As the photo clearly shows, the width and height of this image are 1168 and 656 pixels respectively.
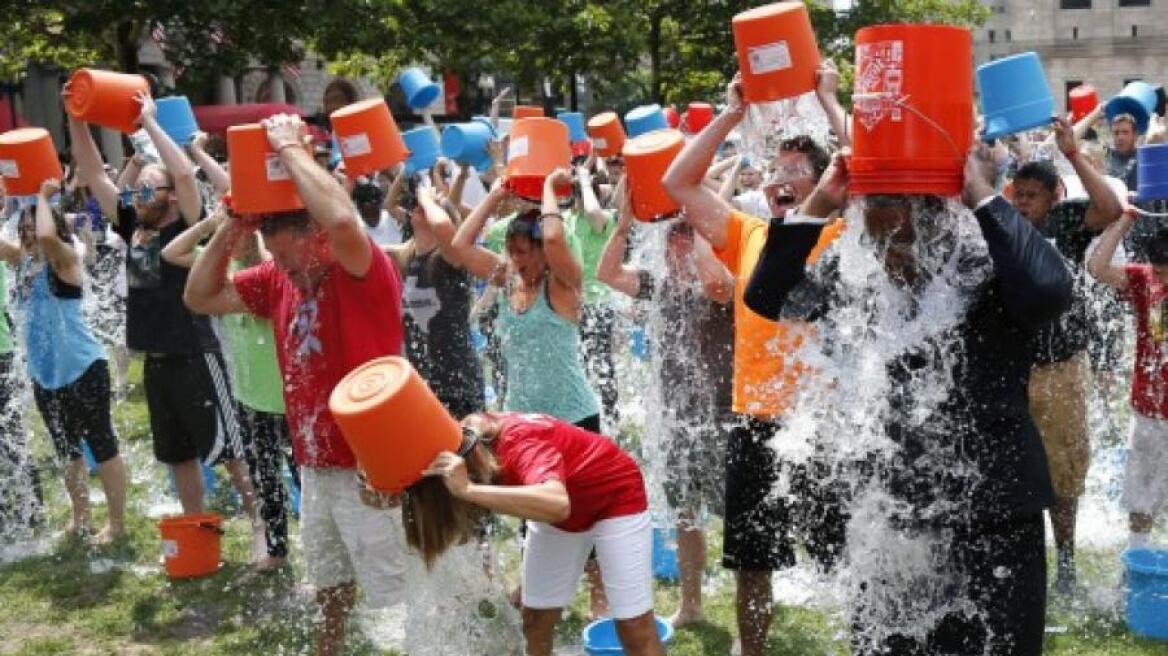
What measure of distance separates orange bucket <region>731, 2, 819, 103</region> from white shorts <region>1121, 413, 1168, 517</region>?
8.69 feet

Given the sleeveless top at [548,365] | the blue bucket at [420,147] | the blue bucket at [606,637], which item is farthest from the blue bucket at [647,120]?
the blue bucket at [606,637]

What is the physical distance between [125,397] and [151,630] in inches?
208

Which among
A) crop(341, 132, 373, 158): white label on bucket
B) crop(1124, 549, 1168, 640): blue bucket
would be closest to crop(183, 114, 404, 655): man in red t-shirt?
crop(341, 132, 373, 158): white label on bucket

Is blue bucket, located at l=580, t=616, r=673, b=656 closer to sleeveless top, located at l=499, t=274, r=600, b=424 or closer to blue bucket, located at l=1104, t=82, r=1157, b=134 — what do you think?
sleeveless top, located at l=499, t=274, r=600, b=424

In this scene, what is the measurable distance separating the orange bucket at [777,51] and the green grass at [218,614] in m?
2.16

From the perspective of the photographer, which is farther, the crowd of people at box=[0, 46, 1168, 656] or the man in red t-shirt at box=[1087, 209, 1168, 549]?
the man in red t-shirt at box=[1087, 209, 1168, 549]

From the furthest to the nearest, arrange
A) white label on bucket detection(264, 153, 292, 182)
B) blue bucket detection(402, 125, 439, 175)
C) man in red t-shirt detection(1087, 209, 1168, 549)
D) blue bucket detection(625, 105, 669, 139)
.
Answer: blue bucket detection(625, 105, 669, 139)
blue bucket detection(402, 125, 439, 175)
man in red t-shirt detection(1087, 209, 1168, 549)
white label on bucket detection(264, 153, 292, 182)

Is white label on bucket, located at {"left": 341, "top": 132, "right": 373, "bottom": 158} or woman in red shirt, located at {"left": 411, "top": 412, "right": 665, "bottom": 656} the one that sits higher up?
white label on bucket, located at {"left": 341, "top": 132, "right": 373, "bottom": 158}

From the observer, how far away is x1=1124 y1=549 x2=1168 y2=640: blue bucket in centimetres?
495

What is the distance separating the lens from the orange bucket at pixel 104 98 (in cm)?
545

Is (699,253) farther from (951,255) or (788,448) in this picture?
(951,255)

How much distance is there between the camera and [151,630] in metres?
5.80

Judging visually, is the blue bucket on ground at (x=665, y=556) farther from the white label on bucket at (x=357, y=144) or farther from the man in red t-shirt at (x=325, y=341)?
the white label on bucket at (x=357, y=144)

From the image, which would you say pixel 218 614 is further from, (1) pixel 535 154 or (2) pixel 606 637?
(1) pixel 535 154
